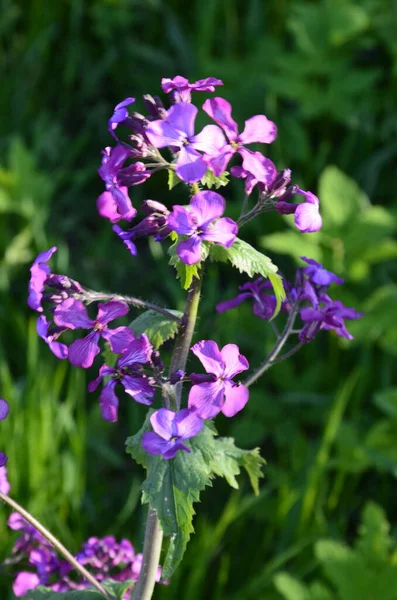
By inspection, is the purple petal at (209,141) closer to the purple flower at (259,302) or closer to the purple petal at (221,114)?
the purple petal at (221,114)

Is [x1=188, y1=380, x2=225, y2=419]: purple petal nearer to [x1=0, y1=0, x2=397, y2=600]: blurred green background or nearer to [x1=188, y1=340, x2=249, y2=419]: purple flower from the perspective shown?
[x1=188, y1=340, x2=249, y2=419]: purple flower

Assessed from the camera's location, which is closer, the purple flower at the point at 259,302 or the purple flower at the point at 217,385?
the purple flower at the point at 217,385

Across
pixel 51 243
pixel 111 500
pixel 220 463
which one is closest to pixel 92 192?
pixel 51 243

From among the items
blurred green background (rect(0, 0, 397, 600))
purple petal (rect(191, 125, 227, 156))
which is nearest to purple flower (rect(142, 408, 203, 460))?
purple petal (rect(191, 125, 227, 156))

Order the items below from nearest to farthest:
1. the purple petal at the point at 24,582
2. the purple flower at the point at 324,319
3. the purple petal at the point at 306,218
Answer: the purple petal at the point at 306,218, the purple flower at the point at 324,319, the purple petal at the point at 24,582

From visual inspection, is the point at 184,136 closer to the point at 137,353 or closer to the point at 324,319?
the point at 137,353

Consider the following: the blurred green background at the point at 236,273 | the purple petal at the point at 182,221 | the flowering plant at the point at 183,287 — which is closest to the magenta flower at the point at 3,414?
the flowering plant at the point at 183,287
